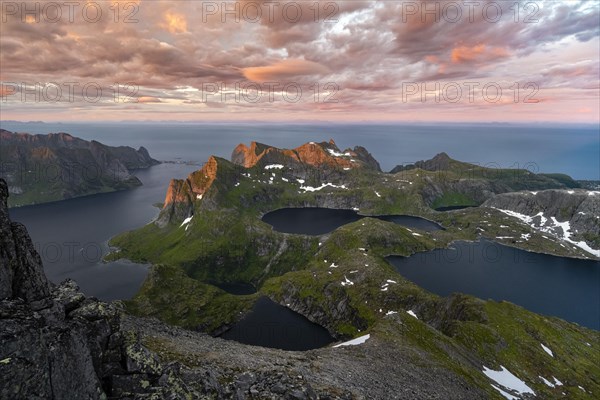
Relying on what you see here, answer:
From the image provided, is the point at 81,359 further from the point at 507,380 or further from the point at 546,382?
the point at 546,382

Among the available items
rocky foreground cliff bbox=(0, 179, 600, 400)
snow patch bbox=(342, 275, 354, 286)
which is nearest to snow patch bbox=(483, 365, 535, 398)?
rocky foreground cliff bbox=(0, 179, 600, 400)

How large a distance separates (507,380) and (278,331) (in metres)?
90.1

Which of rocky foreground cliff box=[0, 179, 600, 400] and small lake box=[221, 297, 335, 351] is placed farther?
small lake box=[221, 297, 335, 351]

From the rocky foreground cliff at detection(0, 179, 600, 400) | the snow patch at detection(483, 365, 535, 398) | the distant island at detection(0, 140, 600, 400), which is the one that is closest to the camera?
the rocky foreground cliff at detection(0, 179, 600, 400)

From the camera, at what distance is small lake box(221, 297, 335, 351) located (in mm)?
127938

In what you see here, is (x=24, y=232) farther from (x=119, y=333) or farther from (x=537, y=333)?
(x=537, y=333)

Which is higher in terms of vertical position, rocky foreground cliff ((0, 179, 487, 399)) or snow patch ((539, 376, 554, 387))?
rocky foreground cliff ((0, 179, 487, 399))

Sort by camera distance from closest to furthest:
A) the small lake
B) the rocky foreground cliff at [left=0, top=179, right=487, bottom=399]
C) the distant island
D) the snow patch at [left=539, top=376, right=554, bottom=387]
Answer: the rocky foreground cliff at [left=0, top=179, right=487, bottom=399]
the distant island
the snow patch at [left=539, top=376, right=554, bottom=387]
the small lake

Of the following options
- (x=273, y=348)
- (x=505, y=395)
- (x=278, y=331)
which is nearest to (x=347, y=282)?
(x=278, y=331)

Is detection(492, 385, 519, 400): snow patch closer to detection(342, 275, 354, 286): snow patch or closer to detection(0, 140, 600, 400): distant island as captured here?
detection(0, 140, 600, 400): distant island

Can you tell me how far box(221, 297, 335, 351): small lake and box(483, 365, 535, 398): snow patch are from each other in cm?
7024

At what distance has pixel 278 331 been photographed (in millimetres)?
137250

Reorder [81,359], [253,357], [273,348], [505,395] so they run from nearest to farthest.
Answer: [81,359] → [253,357] → [505,395] → [273,348]

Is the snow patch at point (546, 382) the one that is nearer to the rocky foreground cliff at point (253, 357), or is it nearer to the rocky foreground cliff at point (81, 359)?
the rocky foreground cliff at point (253, 357)
